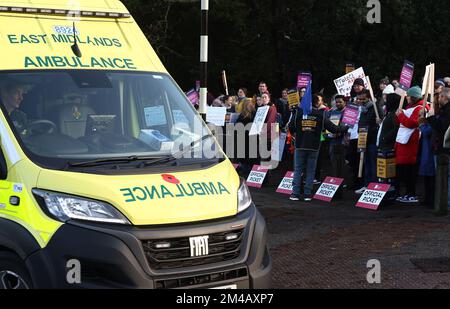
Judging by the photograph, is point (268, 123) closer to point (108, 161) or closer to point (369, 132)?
point (369, 132)

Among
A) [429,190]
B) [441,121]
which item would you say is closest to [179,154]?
[441,121]

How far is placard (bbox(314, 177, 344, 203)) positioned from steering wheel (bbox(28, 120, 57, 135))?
25.8 ft

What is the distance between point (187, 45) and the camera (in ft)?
99.5

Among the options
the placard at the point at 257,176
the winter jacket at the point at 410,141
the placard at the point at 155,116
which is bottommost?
the placard at the point at 257,176

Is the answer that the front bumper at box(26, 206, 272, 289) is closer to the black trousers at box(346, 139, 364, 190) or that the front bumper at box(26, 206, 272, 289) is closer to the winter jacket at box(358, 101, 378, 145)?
the winter jacket at box(358, 101, 378, 145)

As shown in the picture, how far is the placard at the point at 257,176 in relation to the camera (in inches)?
599

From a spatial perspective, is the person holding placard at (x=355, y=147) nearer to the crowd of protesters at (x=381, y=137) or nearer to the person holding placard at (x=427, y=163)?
the crowd of protesters at (x=381, y=137)

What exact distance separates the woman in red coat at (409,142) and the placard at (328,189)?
112 cm

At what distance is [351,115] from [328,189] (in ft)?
5.65

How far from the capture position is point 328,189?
13320 mm

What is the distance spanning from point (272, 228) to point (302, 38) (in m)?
18.3

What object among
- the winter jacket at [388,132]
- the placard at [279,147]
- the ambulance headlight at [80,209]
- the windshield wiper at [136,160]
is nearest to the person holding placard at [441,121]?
the winter jacket at [388,132]

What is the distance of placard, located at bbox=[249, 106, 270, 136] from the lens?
619 inches

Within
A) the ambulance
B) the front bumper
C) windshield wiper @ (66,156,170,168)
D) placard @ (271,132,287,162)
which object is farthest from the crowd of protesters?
the front bumper
